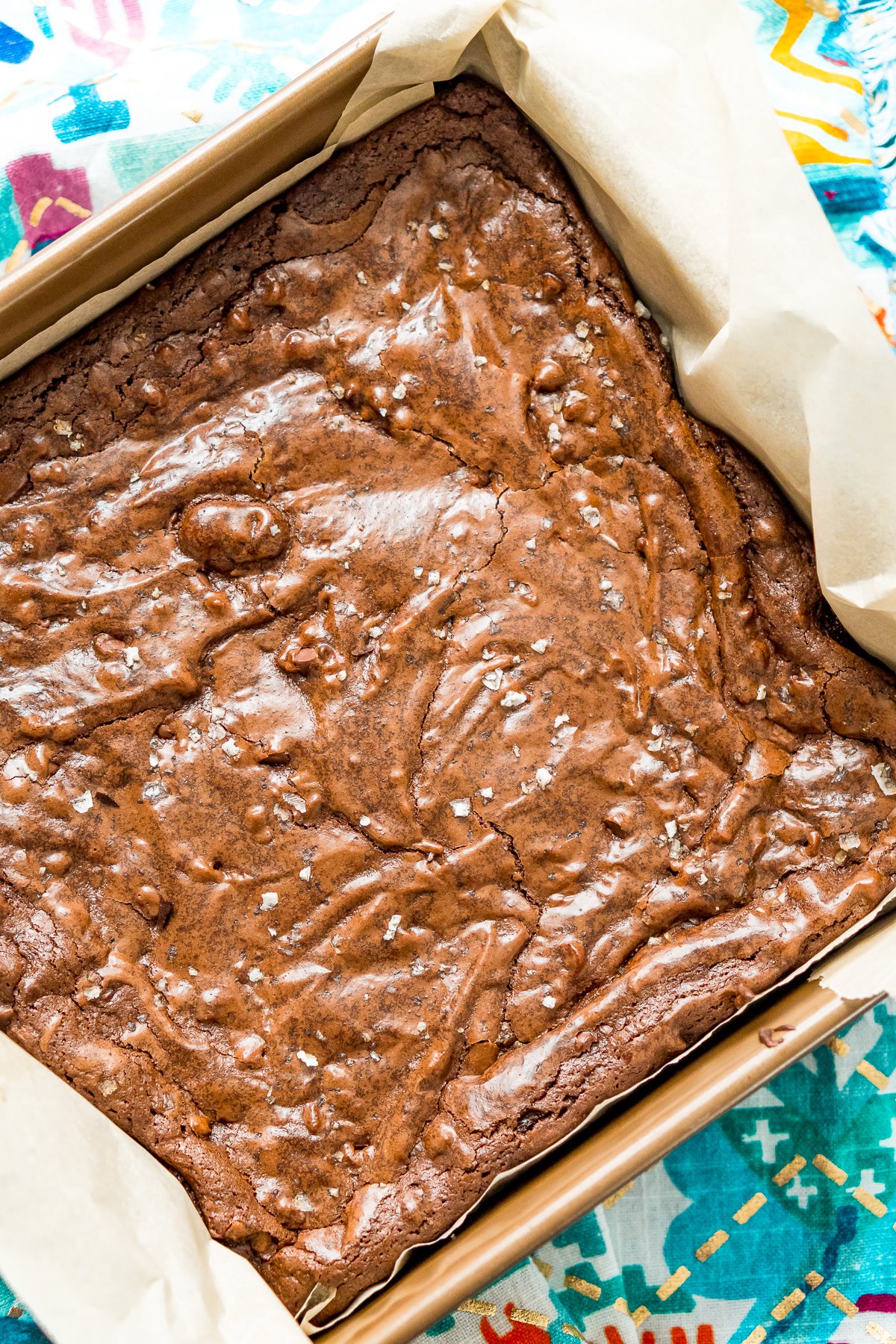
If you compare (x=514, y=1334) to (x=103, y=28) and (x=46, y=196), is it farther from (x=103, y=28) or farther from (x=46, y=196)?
(x=103, y=28)

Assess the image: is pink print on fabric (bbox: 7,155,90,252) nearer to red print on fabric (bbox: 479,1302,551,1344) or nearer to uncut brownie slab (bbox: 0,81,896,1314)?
uncut brownie slab (bbox: 0,81,896,1314)

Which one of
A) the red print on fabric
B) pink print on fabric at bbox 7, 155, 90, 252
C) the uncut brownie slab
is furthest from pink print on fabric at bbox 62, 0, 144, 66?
the red print on fabric

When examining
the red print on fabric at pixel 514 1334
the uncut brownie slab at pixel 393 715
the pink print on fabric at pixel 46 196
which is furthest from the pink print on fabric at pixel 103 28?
the red print on fabric at pixel 514 1334

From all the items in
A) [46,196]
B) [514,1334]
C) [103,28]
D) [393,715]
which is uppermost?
[103,28]

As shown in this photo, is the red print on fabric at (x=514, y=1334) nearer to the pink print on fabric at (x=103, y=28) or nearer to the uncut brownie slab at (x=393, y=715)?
the uncut brownie slab at (x=393, y=715)

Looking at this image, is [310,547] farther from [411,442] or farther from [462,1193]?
[462,1193]

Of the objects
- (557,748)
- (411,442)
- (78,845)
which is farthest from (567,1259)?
(411,442)

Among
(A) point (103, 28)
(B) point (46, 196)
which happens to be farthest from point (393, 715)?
(A) point (103, 28)
